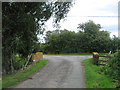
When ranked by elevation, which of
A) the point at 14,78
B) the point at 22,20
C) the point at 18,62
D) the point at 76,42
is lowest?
the point at 14,78

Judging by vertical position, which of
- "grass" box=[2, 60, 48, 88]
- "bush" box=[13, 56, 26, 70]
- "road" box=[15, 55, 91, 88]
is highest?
"bush" box=[13, 56, 26, 70]

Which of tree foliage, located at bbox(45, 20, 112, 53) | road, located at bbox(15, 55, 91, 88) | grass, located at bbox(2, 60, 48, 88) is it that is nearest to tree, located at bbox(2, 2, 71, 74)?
grass, located at bbox(2, 60, 48, 88)

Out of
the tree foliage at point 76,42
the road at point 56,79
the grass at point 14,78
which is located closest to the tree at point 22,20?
the grass at point 14,78

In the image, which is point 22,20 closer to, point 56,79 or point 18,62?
point 56,79

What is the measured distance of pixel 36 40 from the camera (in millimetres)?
11742

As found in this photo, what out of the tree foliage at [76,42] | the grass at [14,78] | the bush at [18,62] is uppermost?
the tree foliage at [76,42]

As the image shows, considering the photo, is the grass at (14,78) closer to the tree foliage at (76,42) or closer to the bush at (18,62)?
the bush at (18,62)

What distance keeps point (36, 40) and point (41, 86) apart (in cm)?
453

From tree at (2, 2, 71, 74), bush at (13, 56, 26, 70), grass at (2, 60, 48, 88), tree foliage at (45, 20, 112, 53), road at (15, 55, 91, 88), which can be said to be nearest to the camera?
road at (15, 55, 91, 88)

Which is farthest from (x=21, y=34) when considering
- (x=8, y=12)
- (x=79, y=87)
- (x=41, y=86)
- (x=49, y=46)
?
(x=49, y=46)

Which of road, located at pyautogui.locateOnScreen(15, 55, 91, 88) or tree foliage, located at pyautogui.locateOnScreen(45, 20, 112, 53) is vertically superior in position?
tree foliage, located at pyautogui.locateOnScreen(45, 20, 112, 53)

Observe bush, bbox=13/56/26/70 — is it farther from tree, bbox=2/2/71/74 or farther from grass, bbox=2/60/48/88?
grass, bbox=2/60/48/88

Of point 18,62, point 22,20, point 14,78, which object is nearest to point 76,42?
point 18,62

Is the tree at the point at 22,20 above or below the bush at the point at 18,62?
above
